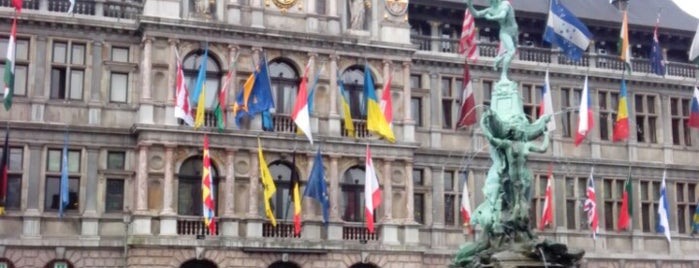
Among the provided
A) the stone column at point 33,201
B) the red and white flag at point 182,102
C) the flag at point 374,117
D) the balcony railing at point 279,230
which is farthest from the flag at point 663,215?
the stone column at point 33,201

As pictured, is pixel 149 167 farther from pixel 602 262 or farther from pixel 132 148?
pixel 602 262

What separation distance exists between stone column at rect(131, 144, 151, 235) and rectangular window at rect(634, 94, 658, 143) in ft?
→ 71.0

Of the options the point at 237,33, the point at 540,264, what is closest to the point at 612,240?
the point at 237,33

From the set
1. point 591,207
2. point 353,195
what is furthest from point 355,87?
point 591,207

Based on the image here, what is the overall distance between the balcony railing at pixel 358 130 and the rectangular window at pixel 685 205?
48.7 feet

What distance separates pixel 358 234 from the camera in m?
39.7

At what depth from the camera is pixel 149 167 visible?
3712 centimetres

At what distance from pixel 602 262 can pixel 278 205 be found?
553 inches

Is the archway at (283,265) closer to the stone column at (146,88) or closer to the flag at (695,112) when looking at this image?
the stone column at (146,88)

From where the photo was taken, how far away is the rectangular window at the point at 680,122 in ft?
155

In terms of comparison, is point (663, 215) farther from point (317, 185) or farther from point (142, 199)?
point (142, 199)

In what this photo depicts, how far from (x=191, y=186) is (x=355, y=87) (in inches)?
297

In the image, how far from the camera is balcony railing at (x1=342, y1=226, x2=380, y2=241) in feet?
129

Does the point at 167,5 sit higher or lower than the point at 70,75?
higher
